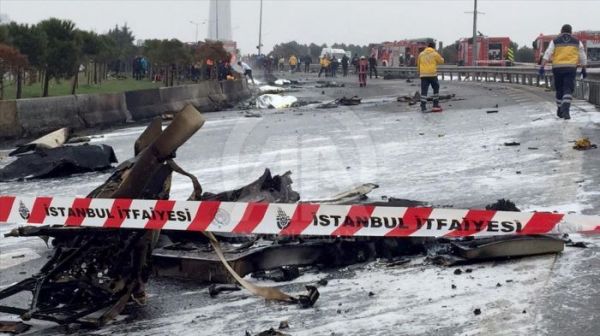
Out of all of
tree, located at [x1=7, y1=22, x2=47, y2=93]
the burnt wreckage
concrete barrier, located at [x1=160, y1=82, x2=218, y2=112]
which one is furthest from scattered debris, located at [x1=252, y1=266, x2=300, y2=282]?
tree, located at [x1=7, y1=22, x2=47, y2=93]

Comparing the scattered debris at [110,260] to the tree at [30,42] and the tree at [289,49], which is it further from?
the tree at [289,49]

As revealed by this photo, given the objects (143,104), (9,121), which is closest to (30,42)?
(143,104)

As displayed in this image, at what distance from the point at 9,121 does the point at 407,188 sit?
40.3 feet

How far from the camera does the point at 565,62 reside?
51.5 feet

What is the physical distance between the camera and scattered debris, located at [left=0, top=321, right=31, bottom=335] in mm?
5809

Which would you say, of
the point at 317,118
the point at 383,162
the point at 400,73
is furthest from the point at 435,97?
the point at 400,73

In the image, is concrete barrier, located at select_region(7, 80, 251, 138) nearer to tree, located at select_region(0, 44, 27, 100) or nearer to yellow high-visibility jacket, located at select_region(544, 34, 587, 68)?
tree, located at select_region(0, 44, 27, 100)

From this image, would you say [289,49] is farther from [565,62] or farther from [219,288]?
[219,288]

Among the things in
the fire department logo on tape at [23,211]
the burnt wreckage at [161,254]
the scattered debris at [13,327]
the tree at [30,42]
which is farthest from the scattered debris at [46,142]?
the tree at [30,42]

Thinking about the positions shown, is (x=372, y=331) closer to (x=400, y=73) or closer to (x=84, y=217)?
(x=84, y=217)

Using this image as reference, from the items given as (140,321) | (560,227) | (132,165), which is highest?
(132,165)

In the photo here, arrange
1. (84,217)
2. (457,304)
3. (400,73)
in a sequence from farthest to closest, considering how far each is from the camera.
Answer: (400,73) < (84,217) < (457,304)

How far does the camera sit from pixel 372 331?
17.6ft

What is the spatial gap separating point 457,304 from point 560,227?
110cm
